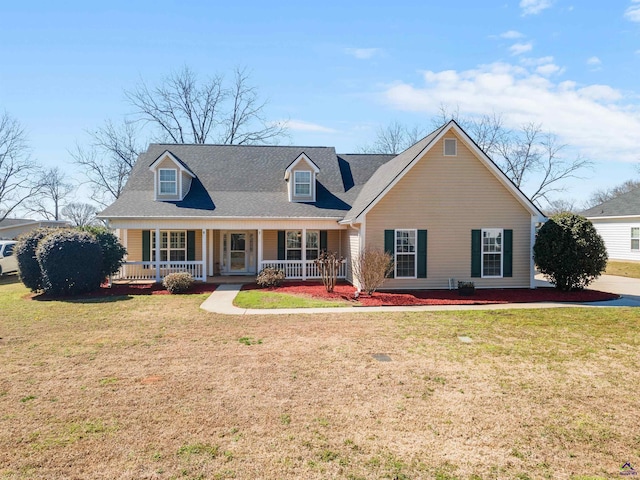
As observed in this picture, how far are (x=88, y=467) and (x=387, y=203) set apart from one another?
42.2 ft

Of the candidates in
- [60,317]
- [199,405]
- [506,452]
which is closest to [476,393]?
[506,452]

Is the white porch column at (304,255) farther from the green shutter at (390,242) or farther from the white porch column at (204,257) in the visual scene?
the white porch column at (204,257)

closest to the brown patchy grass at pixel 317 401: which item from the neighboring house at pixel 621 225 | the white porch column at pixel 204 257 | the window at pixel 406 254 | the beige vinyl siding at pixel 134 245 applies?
the window at pixel 406 254

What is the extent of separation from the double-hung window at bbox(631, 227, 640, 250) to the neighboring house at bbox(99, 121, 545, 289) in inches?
695

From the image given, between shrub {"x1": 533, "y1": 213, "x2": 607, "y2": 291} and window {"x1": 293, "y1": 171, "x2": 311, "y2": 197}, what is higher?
window {"x1": 293, "y1": 171, "x2": 311, "y2": 197}

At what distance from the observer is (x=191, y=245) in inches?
736

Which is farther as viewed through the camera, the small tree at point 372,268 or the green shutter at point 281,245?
the green shutter at point 281,245

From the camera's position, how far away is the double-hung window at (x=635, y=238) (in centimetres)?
2727

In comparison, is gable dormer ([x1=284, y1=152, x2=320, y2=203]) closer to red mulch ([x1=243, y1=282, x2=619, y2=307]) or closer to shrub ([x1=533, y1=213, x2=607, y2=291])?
red mulch ([x1=243, y1=282, x2=619, y2=307])

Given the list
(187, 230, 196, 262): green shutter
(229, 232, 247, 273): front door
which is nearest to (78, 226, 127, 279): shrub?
(187, 230, 196, 262): green shutter

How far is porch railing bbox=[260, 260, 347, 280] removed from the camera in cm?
1816

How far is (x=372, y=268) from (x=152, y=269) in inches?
429

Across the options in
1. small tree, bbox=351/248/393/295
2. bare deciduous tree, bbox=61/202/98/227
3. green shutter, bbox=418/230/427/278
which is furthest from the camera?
bare deciduous tree, bbox=61/202/98/227

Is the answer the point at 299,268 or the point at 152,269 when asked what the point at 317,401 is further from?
the point at 152,269
